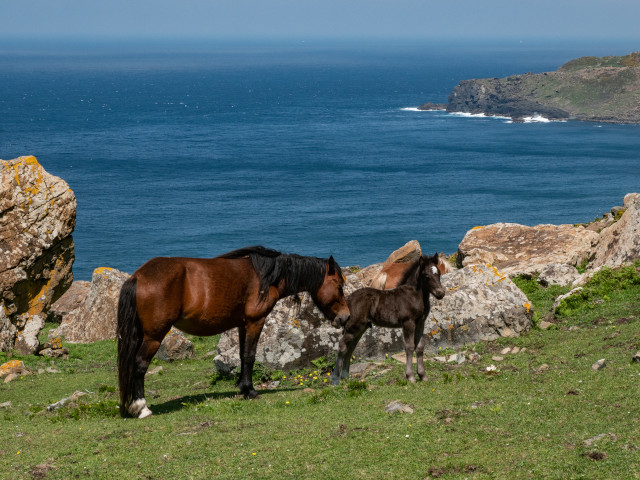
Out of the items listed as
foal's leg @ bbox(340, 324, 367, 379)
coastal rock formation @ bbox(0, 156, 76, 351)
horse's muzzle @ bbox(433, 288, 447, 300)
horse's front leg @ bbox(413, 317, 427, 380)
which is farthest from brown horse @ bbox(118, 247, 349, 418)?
coastal rock formation @ bbox(0, 156, 76, 351)

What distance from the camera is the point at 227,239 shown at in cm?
9644

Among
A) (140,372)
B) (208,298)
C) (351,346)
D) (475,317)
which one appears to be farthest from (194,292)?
(475,317)

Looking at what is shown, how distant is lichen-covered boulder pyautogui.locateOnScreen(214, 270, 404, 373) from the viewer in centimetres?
1917

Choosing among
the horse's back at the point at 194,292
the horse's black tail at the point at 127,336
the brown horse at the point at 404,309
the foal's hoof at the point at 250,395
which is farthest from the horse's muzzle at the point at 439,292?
the horse's black tail at the point at 127,336

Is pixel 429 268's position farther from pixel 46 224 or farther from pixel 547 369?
pixel 46 224

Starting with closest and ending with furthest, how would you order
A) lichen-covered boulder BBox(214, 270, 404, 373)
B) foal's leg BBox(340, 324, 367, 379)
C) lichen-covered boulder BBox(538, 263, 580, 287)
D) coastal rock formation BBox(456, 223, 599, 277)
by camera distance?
foal's leg BBox(340, 324, 367, 379), lichen-covered boulder BBox(214, 270, 404, 373), lichen-covered boulder BBox(538, 263, 580, 287), coastal rock formation BBox(456, 223, 599, 277)

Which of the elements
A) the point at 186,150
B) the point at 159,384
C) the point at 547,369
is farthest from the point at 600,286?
the point at 186,150

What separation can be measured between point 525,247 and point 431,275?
18563mm

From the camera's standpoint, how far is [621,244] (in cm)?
2617

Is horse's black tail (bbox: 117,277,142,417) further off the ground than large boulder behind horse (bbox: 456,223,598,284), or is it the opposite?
horse's black tail (bbox: 117,277,142,417)

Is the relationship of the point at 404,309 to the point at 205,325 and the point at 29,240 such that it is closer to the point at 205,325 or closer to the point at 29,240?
the point at 205,325

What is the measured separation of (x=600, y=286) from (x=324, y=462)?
14.8 meters

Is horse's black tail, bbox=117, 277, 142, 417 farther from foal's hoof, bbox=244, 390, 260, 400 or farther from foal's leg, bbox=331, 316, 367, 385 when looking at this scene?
foal's leg, bbox=331, 316, 367, 385

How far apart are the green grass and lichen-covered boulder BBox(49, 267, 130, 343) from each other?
10.9 m
